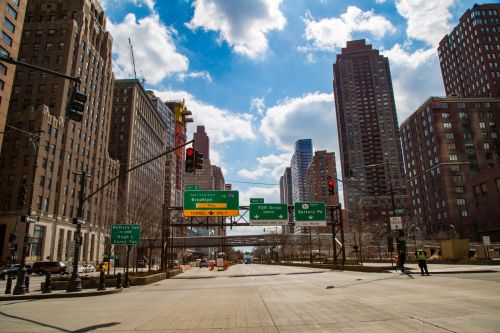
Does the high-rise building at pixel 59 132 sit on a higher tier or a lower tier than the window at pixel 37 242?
higher

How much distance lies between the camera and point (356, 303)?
1145cm

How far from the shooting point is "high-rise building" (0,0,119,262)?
209ft

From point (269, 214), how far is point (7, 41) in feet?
162

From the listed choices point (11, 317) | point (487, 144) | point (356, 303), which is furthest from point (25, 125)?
point (487, 144)

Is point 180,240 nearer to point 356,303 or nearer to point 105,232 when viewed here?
point 105,232

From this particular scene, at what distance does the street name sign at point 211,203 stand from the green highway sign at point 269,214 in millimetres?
2680

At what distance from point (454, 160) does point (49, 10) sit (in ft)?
378

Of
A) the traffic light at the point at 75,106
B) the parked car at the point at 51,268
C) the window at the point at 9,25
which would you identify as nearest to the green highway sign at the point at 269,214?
the parked car at the point at 51,268

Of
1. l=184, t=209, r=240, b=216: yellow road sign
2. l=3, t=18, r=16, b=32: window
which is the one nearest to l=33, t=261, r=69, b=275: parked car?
l=184, t=209, r=240, b=216: yellow road sign

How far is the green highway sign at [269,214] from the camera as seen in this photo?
41.4 meters

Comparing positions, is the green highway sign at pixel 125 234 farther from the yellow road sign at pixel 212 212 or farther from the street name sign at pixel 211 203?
the yellow road sign at pixel 212 212

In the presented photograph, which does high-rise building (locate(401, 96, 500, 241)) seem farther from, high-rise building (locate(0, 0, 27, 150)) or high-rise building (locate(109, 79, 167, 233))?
high-rise building (locate(0, 0, 27, 150))

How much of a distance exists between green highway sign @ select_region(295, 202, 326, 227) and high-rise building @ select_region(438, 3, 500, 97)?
98.4 meters

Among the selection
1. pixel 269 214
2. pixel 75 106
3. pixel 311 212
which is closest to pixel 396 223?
pixel 311 212
